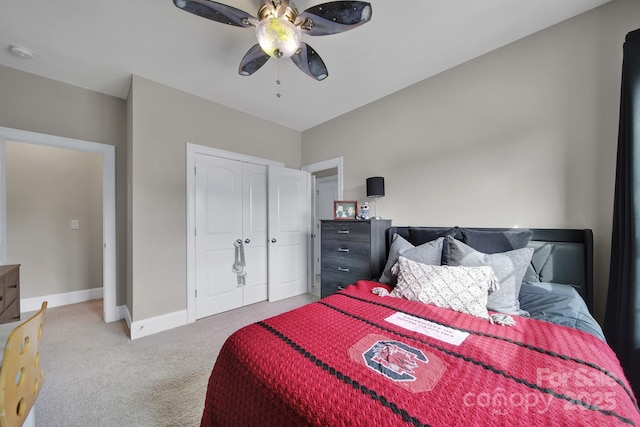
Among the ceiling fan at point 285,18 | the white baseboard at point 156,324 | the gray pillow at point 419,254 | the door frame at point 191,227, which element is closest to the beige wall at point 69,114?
the white baseboard at point 156,324

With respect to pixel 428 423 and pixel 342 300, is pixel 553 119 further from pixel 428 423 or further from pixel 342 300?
pixel 428 423

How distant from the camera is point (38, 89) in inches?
92.8

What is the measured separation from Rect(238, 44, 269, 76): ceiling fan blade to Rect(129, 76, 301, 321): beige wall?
1.23 metres

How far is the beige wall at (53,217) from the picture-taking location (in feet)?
9.71

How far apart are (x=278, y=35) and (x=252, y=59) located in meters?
0.45

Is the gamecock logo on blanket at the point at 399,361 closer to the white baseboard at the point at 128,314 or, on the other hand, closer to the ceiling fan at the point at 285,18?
the ceiling fan at the point at 285,18

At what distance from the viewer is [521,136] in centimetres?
191

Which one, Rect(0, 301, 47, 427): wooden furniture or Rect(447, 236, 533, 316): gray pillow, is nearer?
Rect(0, 301, 47, 427): wooden furniture

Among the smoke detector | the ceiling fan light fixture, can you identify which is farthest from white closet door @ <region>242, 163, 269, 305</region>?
the smoke detector

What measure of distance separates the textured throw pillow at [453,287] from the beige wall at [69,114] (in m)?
3.26

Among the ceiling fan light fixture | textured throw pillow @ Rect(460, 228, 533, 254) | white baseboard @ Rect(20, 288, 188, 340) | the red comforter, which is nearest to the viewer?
the red comforter

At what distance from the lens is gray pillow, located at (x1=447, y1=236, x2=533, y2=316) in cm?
136

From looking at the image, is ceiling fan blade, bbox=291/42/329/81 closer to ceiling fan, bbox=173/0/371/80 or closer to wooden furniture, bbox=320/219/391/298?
ceiling fan, bbox=173/0/371/80

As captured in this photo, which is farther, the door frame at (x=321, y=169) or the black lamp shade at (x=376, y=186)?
the door frame at (x=321, y=169)
